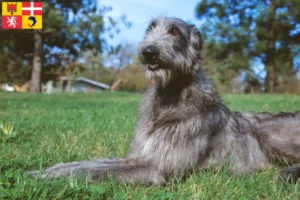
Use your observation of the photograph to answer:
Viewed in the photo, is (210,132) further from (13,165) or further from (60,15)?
(60,15)

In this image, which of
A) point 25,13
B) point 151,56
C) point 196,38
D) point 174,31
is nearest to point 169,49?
point 151,56

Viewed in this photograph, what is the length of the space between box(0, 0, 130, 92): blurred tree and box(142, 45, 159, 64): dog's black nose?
2084cm

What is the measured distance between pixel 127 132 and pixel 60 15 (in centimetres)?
1947

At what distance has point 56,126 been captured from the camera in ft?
21.0

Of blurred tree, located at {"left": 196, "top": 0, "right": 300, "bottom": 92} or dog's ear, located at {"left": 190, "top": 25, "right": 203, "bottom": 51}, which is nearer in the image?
dog's ear, located at {"left": 190, "top": 25, "right": 203, "bottom": 51}

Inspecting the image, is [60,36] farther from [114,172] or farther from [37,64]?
[114,172]

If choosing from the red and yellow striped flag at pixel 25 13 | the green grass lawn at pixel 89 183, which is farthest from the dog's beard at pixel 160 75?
the red and yellow striped flag at pixel 25 13

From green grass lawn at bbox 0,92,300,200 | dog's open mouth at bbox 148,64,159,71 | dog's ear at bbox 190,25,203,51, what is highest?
dog's ear at bbox 190,25,203,51

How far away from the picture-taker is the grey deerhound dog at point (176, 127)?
3498mm

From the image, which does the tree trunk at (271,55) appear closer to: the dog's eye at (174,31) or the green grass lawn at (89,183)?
the green grass lawn at (89,183)

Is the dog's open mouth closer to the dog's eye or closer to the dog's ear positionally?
the dog's eye

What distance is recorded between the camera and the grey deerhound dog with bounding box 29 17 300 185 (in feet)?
11.5

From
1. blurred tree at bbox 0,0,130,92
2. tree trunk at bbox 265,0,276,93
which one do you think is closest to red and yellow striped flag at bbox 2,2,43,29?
blurred tree at bbox 0,0,130,92


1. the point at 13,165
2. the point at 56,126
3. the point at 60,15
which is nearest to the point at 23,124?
the point at 56,126
